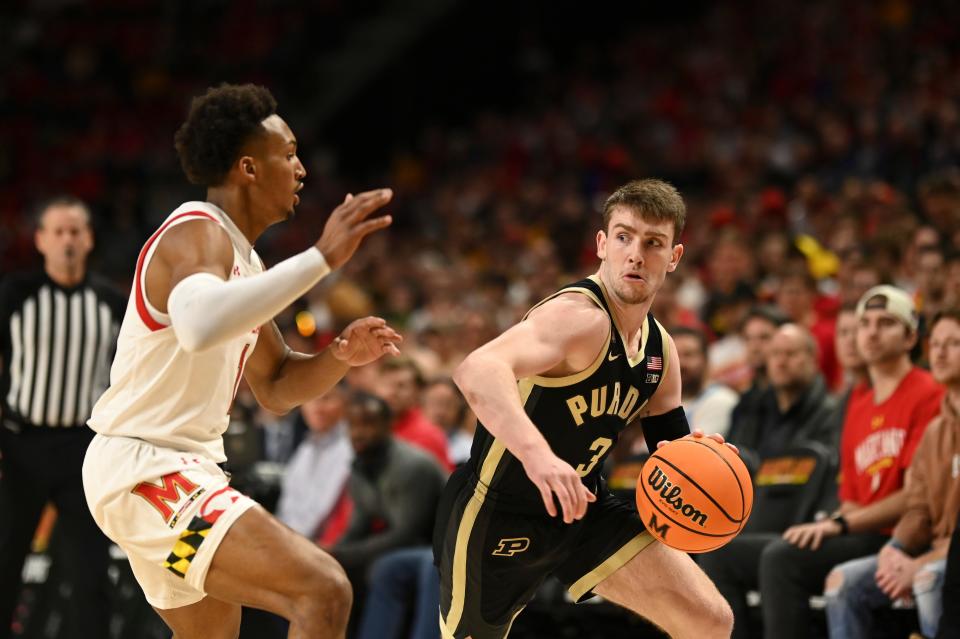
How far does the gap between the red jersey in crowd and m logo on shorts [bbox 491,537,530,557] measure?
12.1 ft

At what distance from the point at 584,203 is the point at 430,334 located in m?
4.50

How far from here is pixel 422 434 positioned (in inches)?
342

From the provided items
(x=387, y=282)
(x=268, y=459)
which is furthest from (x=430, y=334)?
(x=387, y=282)

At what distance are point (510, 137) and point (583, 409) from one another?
45.7 ft

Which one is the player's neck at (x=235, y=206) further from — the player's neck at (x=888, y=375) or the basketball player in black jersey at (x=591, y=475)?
the player's neck at (x=888, y=375)

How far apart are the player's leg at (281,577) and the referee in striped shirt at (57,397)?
2.82 m

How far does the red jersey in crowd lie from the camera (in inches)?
338

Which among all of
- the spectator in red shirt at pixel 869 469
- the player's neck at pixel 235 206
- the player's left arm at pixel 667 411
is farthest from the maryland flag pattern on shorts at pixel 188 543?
the spectator in red shirt at pixel 869 469

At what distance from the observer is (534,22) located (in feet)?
65.5

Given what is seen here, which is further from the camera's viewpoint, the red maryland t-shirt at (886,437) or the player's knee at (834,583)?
the red maryland t-shirt at (886,437)

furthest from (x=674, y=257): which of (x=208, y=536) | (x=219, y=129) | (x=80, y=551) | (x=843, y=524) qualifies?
(x=80, y=551)

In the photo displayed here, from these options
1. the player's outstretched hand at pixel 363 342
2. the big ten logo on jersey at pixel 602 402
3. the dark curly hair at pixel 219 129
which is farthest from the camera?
the big ten logo on jersey at pixel 602 402

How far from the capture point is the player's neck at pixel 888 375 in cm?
636

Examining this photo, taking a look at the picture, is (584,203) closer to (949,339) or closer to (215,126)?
(949,339)
